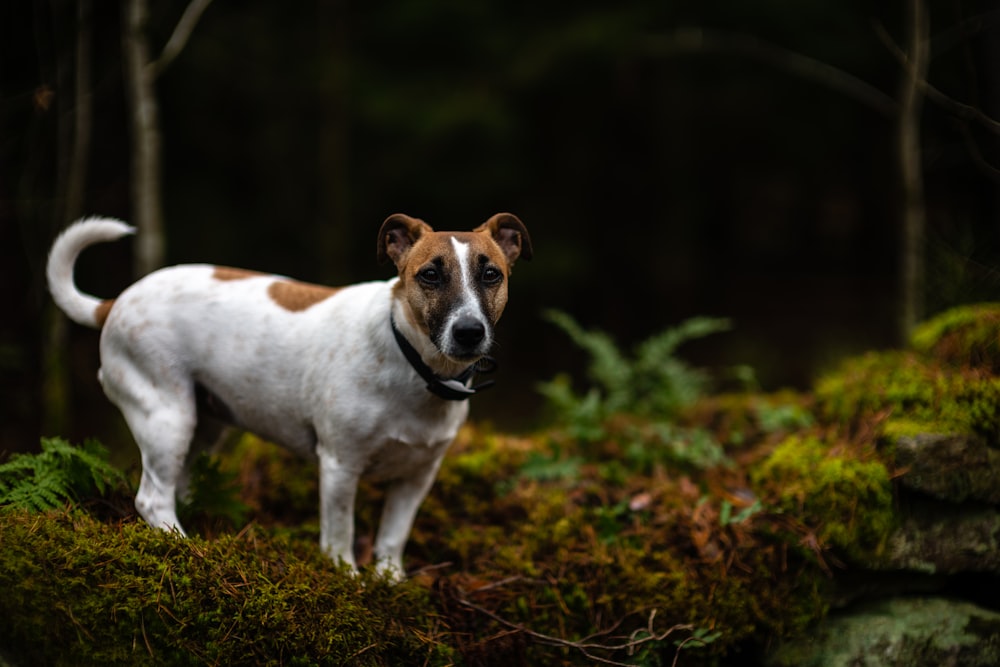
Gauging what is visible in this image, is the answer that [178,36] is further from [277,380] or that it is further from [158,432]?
[158,432]

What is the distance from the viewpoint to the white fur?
3.83 m

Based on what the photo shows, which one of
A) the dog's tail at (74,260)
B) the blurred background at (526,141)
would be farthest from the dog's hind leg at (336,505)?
the blurred background at (526,141)

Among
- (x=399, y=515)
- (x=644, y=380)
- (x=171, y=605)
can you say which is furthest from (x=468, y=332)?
(x=644, y=380)

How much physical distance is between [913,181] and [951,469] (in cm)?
411

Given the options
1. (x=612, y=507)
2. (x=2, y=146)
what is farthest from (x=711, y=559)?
(x=2, y=146)

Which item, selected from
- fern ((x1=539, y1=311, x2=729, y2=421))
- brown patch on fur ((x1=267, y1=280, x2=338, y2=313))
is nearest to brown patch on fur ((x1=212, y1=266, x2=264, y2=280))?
brown patch on fur ((x1=267, y1=280, x2=338, y2=313))

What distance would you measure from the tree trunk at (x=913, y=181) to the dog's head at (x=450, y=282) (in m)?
4.92

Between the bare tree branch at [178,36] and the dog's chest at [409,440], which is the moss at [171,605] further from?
the bare tree branch at [178,36]

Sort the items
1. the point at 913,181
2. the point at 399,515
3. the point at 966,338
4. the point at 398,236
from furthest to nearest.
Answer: the point at 913,181 → the point at 966,338 → the point at 399,515 → the point at 398,236

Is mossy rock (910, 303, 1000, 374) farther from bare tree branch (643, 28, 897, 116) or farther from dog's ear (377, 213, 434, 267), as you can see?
dog's ear (377, 213, 434, 267)

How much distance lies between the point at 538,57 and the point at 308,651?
36.9ft

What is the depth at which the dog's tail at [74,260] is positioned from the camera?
411 cm

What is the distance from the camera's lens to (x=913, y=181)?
24.3ft

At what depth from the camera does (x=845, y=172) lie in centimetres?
1798
